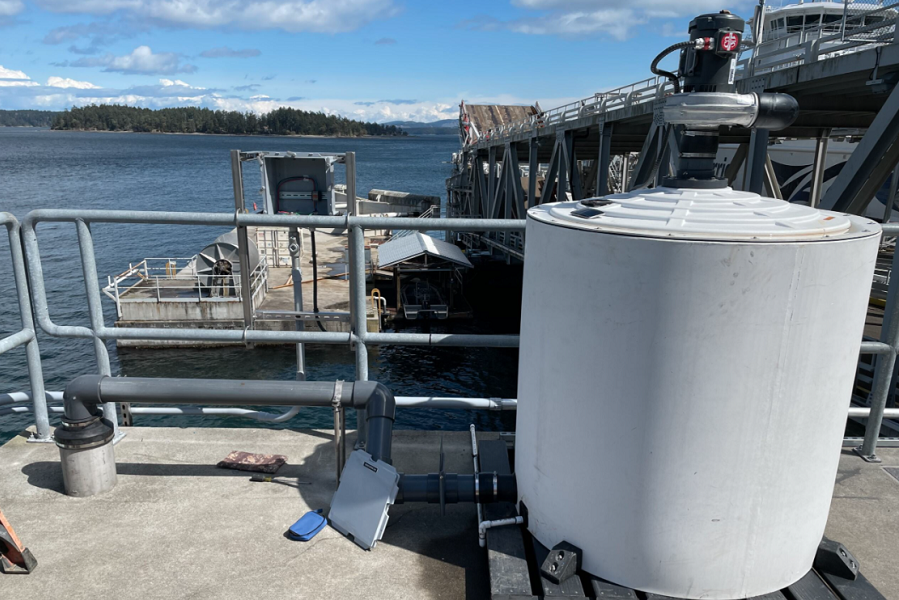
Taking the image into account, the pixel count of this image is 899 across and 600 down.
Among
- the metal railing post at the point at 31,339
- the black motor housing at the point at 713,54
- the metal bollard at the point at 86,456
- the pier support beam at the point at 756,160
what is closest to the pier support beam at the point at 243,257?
the metal bollard at the point at 86,456

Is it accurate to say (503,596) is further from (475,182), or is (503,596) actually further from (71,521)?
(475,182)

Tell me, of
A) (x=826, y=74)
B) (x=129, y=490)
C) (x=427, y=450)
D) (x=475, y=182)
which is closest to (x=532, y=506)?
(x=427, y=450)

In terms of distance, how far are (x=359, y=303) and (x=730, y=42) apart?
223 centimetres

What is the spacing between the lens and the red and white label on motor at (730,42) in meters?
2.57

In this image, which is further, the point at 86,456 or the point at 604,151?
the point at 604,151

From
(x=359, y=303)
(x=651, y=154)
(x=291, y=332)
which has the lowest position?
(x=291, y=332)

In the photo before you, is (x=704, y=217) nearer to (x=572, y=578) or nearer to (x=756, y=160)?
(x=572, y=578)

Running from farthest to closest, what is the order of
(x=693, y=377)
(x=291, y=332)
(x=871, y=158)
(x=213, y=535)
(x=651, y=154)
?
(x=651, y=154) → (x=871, y=158) → (x=291, y=332) → (x=213, y=535) → (x=693, y=377)

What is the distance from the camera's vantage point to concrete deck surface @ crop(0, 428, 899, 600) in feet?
9.14

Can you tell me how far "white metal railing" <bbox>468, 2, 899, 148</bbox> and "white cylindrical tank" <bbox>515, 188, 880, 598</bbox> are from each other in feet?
3.75

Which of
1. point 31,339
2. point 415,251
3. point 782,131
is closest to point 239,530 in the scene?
point 31,339

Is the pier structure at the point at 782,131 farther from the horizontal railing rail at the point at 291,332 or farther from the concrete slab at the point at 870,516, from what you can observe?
the concrete slab at the point at 870,516

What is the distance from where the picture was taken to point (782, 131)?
79.4 feet

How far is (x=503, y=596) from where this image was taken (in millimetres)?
2543
